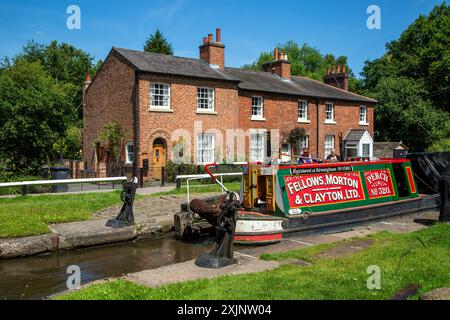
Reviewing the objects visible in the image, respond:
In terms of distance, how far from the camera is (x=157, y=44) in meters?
41.8

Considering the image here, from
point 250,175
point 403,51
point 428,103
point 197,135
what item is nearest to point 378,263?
point 250,175

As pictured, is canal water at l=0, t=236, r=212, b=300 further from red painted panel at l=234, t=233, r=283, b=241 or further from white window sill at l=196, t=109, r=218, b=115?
white window sill at l=196, t=109, r=218, b=115

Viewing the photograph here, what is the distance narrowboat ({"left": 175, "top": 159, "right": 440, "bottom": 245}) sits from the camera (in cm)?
957

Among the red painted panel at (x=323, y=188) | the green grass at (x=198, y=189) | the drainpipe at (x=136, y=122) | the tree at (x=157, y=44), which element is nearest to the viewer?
the red painted panel at (x=323, y=188)

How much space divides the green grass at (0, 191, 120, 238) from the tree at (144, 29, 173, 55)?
2921 centimetres

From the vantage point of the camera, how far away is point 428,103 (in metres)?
35.0

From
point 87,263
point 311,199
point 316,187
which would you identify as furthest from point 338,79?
point 87,263

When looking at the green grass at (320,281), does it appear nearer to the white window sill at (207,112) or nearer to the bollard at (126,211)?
the bollard at (126,211)

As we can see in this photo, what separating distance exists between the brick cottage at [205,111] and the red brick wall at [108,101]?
0.16 feet

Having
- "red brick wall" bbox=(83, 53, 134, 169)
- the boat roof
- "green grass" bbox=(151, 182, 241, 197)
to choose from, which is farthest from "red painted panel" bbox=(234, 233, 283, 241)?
"red brick wall" bbox=(83, 53, 134, 169)

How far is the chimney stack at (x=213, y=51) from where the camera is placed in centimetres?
2349

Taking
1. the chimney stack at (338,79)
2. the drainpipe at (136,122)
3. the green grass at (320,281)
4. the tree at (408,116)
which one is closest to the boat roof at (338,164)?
the green grass at (320,281)

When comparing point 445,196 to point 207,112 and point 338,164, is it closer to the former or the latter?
point 338,164
